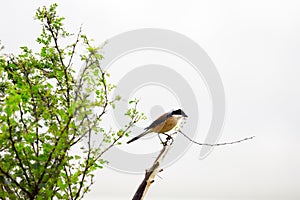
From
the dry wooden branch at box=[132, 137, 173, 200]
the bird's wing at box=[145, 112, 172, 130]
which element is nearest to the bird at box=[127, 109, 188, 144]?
the bird's wing at box=[145, 112, 172, 130]

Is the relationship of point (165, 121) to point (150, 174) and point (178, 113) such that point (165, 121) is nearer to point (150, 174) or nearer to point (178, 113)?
point (178, 113)

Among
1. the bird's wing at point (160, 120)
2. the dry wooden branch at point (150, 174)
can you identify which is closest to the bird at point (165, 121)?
the bird's wing at point (160, 120)

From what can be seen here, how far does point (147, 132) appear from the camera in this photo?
786cm

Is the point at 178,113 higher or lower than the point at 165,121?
higher

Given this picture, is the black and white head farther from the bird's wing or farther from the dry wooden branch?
the dry wooden branch

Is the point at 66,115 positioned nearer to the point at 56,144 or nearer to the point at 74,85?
the point at 56,144

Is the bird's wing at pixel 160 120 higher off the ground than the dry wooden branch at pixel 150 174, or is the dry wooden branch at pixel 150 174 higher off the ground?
the bird's wing at pixel 160 120

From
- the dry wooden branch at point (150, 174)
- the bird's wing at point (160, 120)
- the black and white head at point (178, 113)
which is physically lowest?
the dry wooden branch at point (150, 174)

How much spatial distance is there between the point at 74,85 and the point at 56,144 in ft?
5.07

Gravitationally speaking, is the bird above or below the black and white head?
below

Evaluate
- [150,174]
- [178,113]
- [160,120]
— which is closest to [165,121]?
[160,120]

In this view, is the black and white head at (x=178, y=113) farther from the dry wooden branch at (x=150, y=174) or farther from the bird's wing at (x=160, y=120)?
the dry wooden branch at (x=150, y=174)

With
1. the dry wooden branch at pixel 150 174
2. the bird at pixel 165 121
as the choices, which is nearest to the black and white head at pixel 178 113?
the bird at pixel 165 121

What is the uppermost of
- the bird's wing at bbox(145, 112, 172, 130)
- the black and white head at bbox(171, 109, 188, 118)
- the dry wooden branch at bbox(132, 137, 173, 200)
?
the black and white head at bbox(171, 109, 188, 118)
